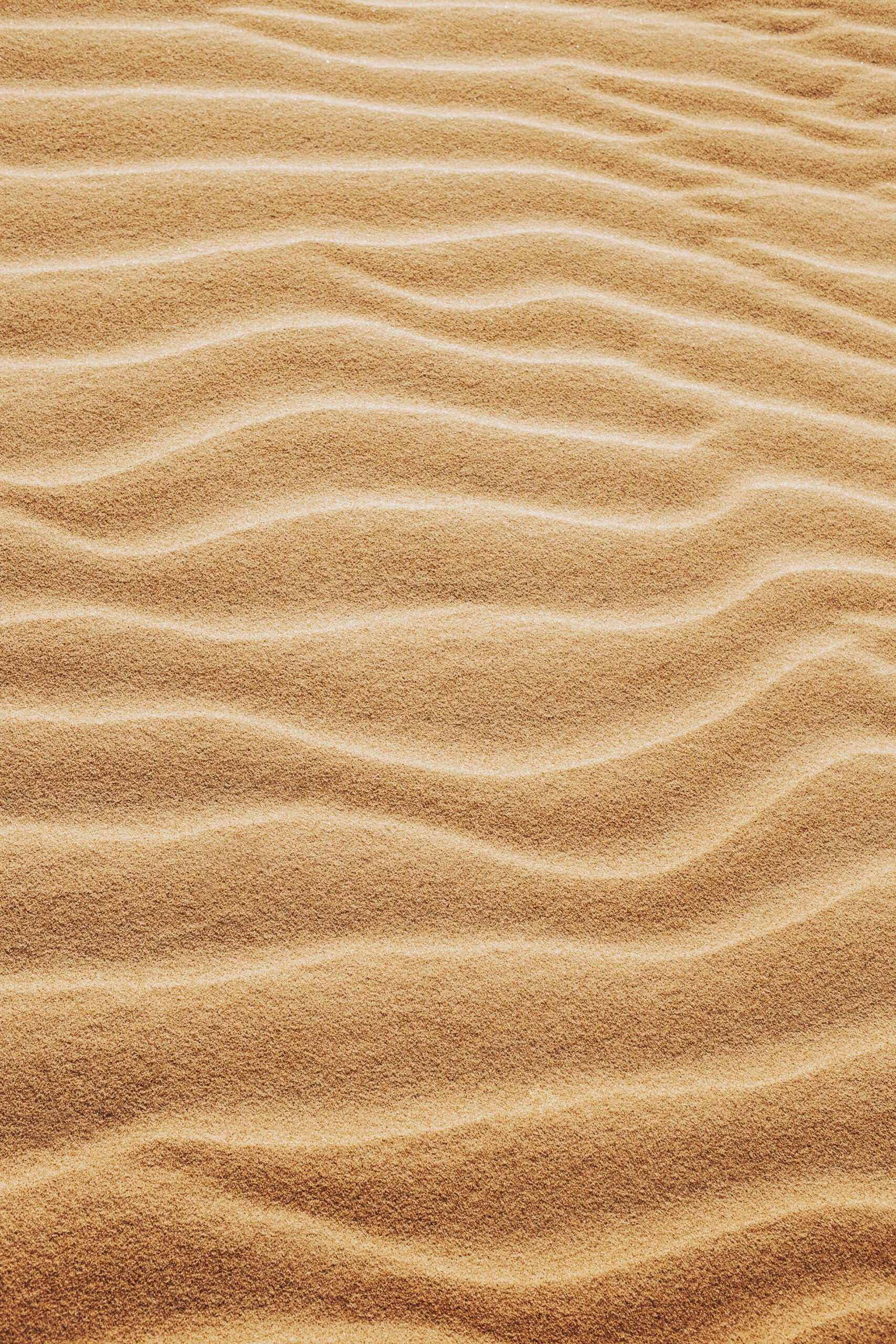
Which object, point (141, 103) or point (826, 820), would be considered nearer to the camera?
point (826, 820)

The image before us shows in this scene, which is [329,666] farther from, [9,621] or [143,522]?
[9,621]

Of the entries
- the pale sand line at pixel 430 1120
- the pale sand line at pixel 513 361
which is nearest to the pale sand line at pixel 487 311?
the pale sand line at pixel 513 361

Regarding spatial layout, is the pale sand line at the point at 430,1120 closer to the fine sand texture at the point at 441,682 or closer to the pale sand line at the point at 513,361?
the fine sand texture at the point at 441,682

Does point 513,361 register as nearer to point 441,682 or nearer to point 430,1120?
point 441,682

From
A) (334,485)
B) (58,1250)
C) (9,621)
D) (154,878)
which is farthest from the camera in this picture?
(334,485)

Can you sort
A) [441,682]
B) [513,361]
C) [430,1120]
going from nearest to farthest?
[430,1120]
[441,682]
[513,361]

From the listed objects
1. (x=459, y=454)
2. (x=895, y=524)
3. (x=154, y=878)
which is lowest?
(x=154, y=878)

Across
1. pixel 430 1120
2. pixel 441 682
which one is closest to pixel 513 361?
pixel 441 682

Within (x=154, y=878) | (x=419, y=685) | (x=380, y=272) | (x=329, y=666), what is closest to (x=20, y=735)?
(x=154, y=878)
